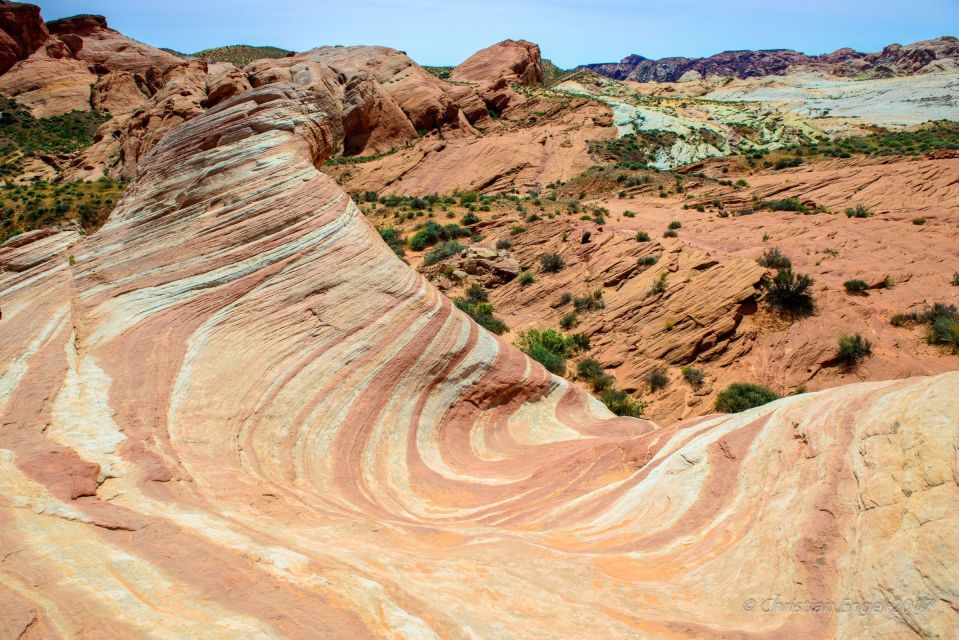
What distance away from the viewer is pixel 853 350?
1513 centimetres

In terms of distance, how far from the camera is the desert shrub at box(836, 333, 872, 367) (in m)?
15.1

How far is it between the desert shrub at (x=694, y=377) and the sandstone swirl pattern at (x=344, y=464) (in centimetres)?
547

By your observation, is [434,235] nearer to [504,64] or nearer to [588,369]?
[588,369]

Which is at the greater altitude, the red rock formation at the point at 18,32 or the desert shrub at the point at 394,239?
the red rock formation at the point at 18,32

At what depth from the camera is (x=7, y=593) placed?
2936mm

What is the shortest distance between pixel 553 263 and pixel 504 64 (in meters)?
53.7

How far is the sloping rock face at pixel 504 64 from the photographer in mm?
65625

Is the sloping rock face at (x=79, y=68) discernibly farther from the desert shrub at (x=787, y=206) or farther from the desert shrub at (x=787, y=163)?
the desert shrub at (x=787, y=163)

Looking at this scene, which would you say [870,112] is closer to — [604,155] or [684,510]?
[604,155]

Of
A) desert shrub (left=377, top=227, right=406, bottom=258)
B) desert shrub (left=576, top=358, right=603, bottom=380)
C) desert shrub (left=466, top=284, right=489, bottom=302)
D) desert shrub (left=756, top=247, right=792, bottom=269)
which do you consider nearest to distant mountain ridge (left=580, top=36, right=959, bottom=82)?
desert shrub (left=756, top=247, right=792, bottom=269)

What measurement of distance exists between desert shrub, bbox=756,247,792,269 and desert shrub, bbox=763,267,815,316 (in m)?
1.70

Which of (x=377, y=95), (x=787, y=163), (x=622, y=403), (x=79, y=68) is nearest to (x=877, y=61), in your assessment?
(x=787, y=163)

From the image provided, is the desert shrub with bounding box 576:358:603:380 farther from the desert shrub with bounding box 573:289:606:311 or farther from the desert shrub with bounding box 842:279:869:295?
the desert shrub with bounding box 842:279:869:295

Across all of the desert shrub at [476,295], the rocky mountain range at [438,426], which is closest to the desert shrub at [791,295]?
the rocky mountain range at [438,426]
